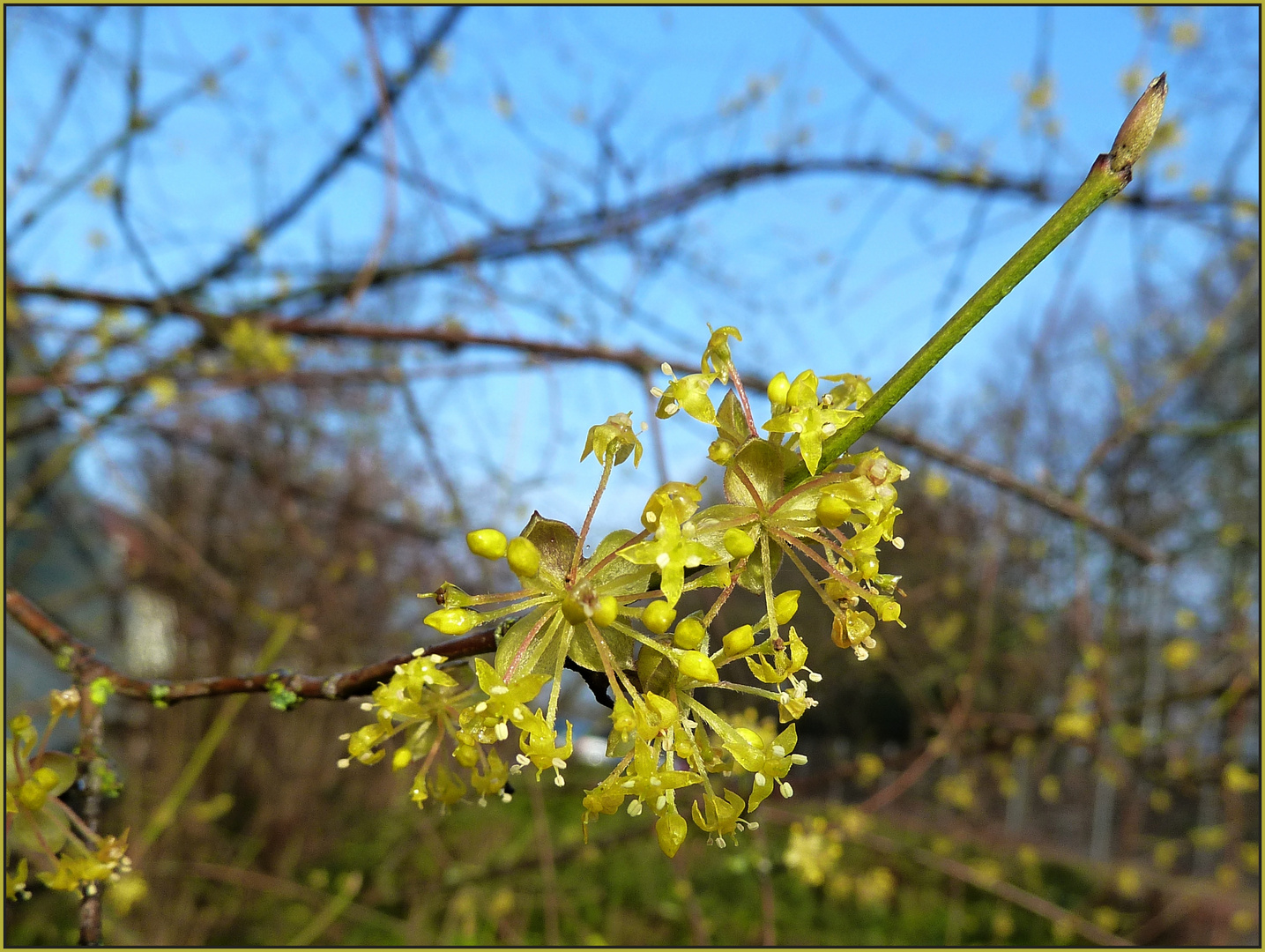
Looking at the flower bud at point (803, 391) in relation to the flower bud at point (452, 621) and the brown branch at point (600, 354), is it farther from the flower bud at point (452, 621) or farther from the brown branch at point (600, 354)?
the brown branch at point (600, 354)

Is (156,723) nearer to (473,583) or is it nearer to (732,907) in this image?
(473,583)

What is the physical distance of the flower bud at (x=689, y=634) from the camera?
456mm

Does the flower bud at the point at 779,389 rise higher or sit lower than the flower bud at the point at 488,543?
higher

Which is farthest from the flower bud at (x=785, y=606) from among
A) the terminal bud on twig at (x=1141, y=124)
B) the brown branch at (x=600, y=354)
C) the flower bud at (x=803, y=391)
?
the brown branch at (x=600, y=354)

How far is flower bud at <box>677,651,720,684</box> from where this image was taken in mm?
450

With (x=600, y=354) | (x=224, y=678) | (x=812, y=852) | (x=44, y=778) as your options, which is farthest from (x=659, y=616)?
(x=812, y=852)

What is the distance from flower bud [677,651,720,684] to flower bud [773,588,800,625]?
1.9 inches

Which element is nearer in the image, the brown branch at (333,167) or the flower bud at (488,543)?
the flower bud at (488,543)

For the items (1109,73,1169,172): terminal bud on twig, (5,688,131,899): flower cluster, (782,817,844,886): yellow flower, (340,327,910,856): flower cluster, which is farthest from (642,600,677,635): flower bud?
(782,817,844,886): yellow flower

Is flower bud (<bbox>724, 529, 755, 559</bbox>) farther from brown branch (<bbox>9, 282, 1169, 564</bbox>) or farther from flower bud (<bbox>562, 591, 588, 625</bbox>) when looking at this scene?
brown branch (<bbox>9, 282, 1169, 564</bbox>)

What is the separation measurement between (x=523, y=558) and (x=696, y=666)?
113 mm

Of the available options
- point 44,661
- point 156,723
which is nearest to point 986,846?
point 156,723

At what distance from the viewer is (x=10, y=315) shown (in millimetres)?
2047

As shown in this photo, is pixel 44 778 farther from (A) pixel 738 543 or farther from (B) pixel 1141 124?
(B) pixel 1141 124
